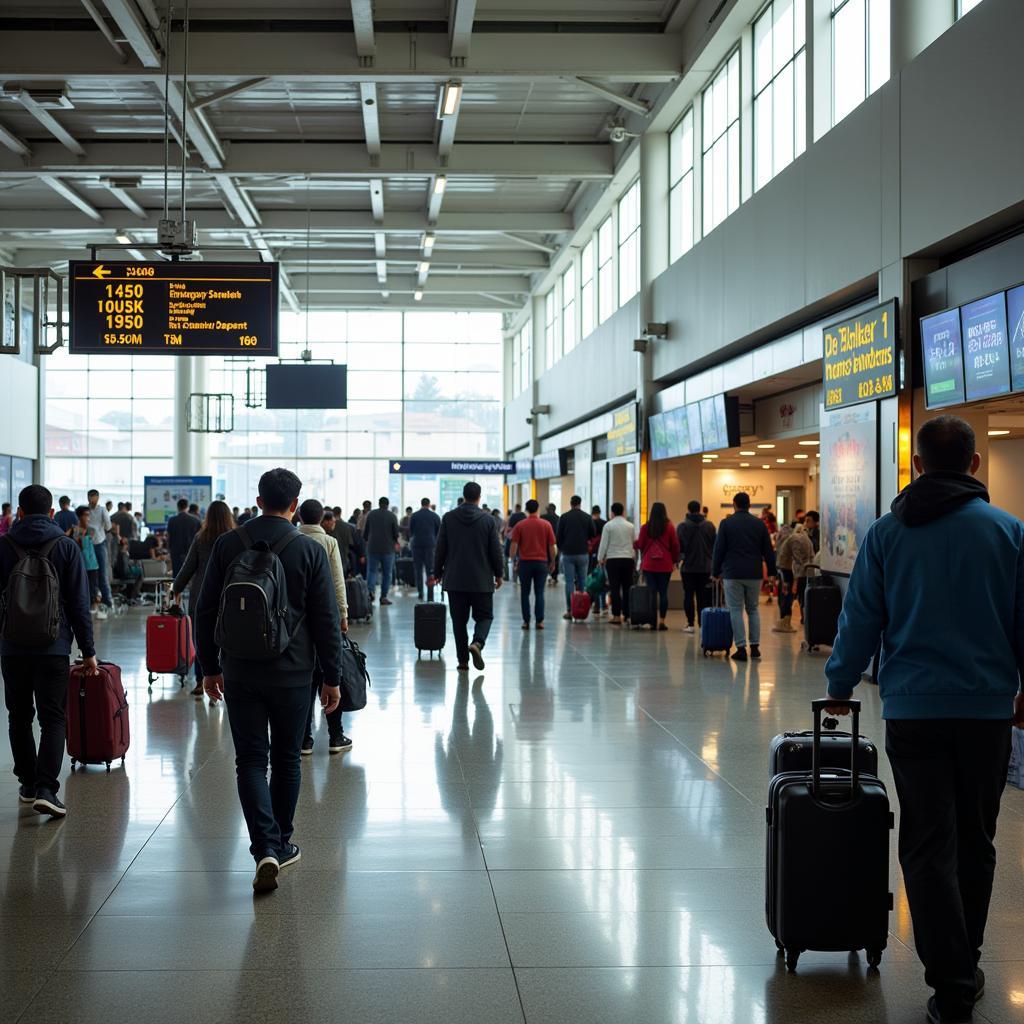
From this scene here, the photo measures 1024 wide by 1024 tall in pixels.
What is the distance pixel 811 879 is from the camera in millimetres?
3867

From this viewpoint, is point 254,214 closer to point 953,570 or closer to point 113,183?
point 113,183

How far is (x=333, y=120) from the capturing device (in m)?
21.0

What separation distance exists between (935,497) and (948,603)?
13.2 inches

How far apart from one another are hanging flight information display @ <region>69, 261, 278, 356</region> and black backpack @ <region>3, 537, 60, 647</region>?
27.2 ft

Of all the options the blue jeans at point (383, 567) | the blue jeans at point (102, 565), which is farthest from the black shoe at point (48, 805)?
the blue jeans at point (383, 567)

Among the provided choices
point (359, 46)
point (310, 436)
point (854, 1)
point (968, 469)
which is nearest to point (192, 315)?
point (359, 46)

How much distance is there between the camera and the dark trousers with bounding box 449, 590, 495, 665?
11828 millimetres

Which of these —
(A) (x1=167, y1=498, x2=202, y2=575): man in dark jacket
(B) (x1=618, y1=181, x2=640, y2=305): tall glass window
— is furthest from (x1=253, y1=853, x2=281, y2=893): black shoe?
(B) (x1=618, y1=181, x2=640, y2=305): tall glass window

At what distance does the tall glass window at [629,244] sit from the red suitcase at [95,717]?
16399 millimetres

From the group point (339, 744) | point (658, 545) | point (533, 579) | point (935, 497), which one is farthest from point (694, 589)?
point (935, 497)

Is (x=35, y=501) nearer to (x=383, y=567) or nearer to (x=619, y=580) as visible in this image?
(x=619, y=580)

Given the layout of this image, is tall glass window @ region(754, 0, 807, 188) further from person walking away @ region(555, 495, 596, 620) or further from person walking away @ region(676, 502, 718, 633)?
person walking away @ region(555, 495, 596, 620)

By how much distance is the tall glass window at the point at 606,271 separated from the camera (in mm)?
25344

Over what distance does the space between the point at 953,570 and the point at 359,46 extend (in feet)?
47.3
